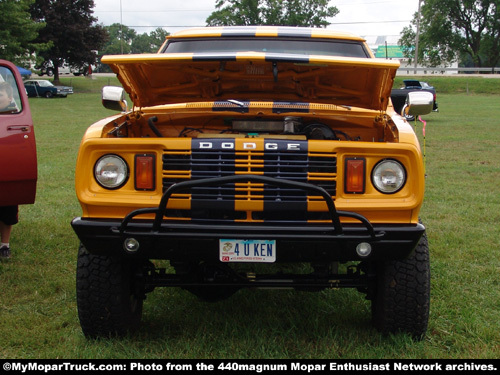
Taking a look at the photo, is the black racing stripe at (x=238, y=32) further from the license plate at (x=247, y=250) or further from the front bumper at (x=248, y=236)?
the license plate at (x=247, y=250)

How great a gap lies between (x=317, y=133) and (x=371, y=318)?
3.93 feet

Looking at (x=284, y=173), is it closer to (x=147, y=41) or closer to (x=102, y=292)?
(x=102, y=292)

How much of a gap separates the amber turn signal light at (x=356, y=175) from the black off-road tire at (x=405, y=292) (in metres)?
0.52

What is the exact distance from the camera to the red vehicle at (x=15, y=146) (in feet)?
13.9

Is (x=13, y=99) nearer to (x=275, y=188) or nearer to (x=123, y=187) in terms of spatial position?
(x=123, y=187)

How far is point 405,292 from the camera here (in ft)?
10.3

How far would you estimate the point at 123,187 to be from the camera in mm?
2979

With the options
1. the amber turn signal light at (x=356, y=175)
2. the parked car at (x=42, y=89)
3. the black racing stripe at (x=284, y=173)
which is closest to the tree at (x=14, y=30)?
the parked car at (x=42, y=89)

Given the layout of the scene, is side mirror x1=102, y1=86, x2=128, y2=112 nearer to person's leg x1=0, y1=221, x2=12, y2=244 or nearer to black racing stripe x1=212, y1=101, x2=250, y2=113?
black racing stripe x1=212, y1=101, x2=250, y2=113

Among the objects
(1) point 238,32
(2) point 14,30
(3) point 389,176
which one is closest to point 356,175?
(3) point 389,176

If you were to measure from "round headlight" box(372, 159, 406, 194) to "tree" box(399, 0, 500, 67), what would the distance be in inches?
2517

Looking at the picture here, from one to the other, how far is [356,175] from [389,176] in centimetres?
17

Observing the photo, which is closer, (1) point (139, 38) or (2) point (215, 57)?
(2) point (215, 57)

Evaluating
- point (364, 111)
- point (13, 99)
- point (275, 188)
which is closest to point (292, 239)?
point (275, 188)
